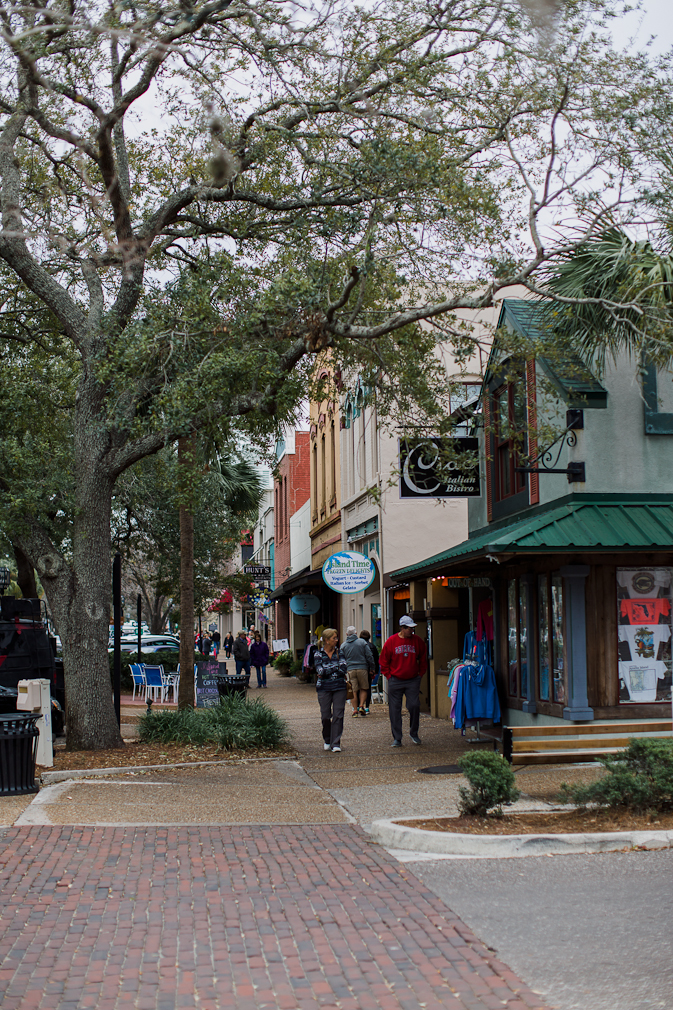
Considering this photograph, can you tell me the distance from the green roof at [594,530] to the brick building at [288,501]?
29.2 metres

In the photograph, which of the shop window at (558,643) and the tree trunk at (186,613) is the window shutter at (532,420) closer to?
the shop window at (558,643)

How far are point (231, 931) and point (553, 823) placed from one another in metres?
3.39

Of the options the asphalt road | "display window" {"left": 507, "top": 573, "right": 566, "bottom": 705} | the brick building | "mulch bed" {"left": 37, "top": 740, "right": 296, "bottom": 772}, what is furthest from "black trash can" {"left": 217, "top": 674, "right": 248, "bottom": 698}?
the brick building

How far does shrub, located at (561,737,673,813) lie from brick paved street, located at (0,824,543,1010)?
182 centimetres

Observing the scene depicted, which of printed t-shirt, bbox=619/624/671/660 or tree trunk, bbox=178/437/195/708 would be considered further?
tree trunk, bbox=178/437/195/708

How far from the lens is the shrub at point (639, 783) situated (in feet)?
26.9

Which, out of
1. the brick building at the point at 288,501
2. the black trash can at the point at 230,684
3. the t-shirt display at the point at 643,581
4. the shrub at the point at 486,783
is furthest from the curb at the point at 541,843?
the brick building at the point at 288,501

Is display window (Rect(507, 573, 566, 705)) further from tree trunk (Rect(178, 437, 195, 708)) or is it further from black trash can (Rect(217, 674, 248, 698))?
tree trunk (Rect(178, 437, 195, 708))

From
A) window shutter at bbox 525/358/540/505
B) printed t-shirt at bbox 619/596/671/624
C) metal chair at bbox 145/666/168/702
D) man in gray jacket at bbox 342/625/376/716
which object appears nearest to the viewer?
printed t-shirt at bbox 619/596/671/624

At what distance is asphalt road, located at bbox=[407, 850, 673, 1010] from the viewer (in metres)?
4.95

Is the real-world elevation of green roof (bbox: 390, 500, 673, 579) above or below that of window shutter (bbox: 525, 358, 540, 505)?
below

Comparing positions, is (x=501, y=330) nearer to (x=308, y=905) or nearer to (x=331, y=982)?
(x=308, y=905)

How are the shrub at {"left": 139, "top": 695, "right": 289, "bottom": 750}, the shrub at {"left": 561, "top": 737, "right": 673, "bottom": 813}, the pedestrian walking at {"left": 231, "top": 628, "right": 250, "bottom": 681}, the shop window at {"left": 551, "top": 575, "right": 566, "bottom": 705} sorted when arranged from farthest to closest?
the pedestrian walking at {"left": 231, "top": 628, "right": 250, "bottom": 681}
the shrub at {"left": 139, "top": 695, "right": 289, "bottom": 750}
the shop window at {"left": 551, "top": 575, "right": 566, "bottom": 705}
the shrub at {"left": 561, "top": 737, "right": 673, "bottom": 813}

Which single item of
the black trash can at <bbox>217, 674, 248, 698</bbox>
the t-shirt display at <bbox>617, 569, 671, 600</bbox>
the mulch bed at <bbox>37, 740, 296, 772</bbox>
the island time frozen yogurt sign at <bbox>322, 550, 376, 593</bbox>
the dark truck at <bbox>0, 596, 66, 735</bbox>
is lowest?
the mulch bed at <bbox>37, 740, 296, 772</bbox>
